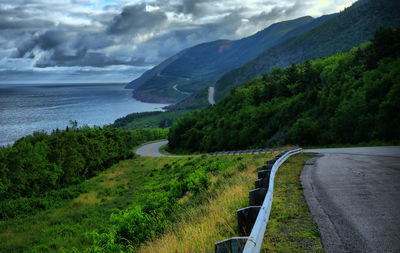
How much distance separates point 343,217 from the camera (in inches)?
209

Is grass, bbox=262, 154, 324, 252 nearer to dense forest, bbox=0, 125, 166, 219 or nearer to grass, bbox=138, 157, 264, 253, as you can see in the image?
grass, bbox=138, 157, 264, 253

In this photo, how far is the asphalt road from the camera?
4160mm

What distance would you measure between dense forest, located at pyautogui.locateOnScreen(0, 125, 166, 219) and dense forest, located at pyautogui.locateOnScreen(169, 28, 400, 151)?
3316 centimetres

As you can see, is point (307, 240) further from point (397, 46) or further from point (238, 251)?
point (397, 46)

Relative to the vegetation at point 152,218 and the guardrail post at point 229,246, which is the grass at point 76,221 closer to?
the vegetation at point 152,218

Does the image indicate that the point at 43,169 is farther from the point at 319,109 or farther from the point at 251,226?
the point at 319,109

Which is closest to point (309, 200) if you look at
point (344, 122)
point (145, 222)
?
point (145, 222)

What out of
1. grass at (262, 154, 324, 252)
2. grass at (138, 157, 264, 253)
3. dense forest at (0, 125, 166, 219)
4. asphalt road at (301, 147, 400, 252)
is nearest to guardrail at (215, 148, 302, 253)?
grass at (262, 154, 324, 252)

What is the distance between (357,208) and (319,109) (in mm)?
50584

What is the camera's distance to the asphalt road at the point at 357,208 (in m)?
4.16

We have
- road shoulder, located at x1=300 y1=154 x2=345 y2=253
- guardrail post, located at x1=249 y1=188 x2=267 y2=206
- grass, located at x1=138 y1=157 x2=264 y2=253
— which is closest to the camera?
road shoulder, located at x1=300 y1=154 x2=345 y2=253

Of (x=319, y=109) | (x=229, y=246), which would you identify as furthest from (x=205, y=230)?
(x=319, y=109)

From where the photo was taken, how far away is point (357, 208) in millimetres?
5812

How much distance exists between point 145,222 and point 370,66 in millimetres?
57512
